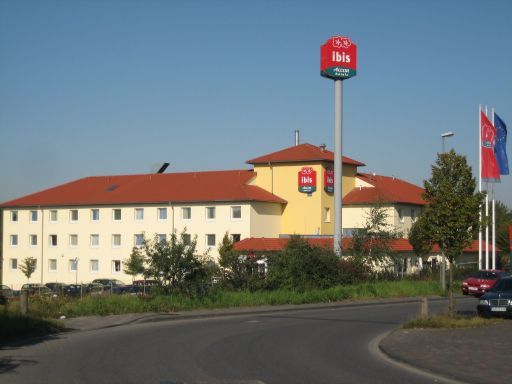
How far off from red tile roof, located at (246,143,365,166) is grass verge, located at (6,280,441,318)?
33.0m

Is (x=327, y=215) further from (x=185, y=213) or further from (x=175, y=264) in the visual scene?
(x=175, y=264)

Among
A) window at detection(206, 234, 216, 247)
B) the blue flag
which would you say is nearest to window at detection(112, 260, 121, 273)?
window at detection(206, 234, 216, 247)

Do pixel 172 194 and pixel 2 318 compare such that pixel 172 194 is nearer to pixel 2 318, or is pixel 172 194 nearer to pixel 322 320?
pixel 322 320

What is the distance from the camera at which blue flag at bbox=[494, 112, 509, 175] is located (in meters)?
47.3

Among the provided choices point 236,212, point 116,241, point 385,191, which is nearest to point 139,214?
point 116,241

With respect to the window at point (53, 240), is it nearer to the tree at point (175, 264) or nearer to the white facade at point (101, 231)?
the white facade at point (101, 231)

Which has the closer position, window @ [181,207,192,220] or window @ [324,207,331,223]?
window @ [324,207,331,223]

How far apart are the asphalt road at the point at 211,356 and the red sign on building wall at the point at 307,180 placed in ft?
161

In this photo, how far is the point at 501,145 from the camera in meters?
48.3

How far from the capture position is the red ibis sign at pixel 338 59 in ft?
174

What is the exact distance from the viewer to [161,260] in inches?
1081

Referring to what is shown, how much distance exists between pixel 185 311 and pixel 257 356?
12562 millimetres

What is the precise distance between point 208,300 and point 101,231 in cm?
5002

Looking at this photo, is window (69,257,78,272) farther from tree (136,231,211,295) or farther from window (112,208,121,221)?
tree (136,231,211,295)
